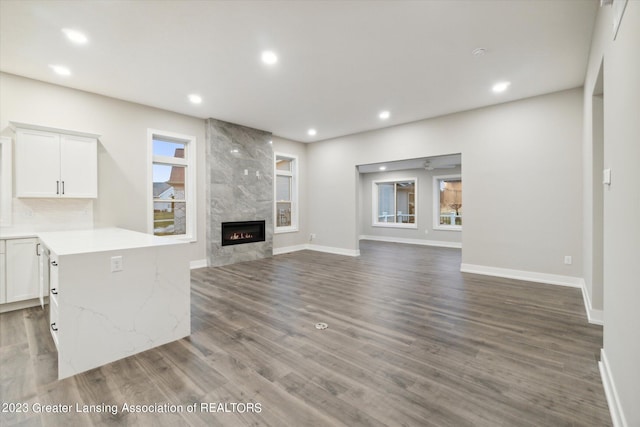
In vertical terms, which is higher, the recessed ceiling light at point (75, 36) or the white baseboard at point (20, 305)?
the recessed ceiling light at point (75, 36)

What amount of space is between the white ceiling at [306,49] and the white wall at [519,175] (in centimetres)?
42

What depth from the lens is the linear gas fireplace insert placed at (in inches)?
237

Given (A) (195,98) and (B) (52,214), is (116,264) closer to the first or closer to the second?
(B) (52,214)

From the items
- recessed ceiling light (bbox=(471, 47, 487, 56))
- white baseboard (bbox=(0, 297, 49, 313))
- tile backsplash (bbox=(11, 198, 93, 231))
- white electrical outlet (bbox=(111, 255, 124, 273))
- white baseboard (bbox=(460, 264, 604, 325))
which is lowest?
white baseboard (bbox=(0, 297, 49, 313))

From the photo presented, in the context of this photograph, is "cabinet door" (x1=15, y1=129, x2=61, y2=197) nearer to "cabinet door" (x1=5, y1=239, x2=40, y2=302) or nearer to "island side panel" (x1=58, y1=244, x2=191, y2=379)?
"cabinet door" (x1=5, y1=239, x2=40, y2=302)

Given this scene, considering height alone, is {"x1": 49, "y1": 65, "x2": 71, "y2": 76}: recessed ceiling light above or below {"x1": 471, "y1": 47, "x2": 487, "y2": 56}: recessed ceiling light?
above

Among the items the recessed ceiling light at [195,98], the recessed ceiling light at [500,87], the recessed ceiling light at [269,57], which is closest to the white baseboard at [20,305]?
the recessed ceiling light at [195,98]

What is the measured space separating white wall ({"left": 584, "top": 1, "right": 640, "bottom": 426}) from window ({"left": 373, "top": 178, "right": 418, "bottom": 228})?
7798mm

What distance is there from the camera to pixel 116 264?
2.29 m

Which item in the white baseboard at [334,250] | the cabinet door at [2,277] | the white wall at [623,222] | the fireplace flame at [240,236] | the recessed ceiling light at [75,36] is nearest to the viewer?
the white wall at [623,222]

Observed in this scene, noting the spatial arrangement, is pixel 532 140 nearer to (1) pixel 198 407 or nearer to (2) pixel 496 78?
(2) pixel 496 78

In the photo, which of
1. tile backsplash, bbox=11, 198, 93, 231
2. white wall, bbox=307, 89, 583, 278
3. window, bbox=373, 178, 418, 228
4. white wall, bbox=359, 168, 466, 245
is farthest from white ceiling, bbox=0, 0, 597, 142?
window, bbox=373, 178, 418, 228

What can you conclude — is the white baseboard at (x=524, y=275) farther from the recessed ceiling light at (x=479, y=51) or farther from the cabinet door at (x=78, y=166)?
the cabinet door at (x=78, y=166)

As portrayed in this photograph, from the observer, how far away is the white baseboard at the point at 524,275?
4.30m
